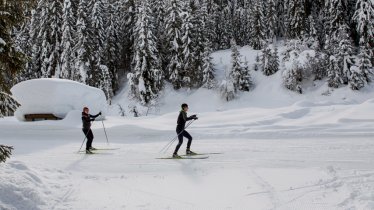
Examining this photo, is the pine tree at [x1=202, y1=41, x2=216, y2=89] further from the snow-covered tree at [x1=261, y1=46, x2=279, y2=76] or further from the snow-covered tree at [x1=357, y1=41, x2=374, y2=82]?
the snow-covered tree at [x1=357, y1=41, x2=374, y2=82]

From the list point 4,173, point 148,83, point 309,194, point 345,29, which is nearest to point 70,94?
point 4,173

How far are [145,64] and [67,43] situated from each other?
26.4 feet

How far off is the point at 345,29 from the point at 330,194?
29996 mm

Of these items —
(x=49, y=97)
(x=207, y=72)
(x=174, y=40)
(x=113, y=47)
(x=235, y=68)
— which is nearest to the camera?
(x=49, y=97)

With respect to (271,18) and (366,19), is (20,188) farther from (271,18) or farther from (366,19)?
(271,18)

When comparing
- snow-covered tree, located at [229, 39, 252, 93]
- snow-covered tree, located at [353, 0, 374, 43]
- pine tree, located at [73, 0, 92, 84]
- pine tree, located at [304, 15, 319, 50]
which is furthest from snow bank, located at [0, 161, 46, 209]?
pine tree, located at [304, 15, 319, 50]

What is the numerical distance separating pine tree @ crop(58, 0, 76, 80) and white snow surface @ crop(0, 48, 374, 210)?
825 inches

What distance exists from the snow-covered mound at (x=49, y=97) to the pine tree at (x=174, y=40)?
2306 centimetres

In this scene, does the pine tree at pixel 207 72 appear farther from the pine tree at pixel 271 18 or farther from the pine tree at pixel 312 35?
the pine tree at pixel 271 18

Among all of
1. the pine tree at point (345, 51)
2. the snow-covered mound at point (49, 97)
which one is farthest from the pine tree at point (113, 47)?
the pine tree at point (345, 51)

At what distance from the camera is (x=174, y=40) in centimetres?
4462

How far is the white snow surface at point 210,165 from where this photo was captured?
806 centimetres

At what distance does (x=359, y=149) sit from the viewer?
1268 cm

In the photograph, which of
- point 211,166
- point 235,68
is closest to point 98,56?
point 235,68
